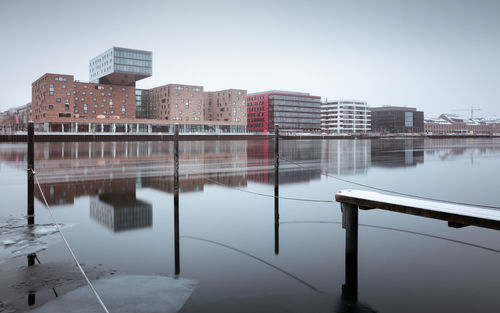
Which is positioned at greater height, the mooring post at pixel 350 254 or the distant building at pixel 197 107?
the distant building at pixel 197 107

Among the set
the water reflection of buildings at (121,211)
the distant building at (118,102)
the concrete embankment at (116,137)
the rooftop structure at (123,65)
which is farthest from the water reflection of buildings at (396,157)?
the rooftop structure at (123,65)

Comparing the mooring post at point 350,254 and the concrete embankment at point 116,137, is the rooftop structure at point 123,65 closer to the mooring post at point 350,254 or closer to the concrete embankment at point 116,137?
the concrete embankment at point 116,137

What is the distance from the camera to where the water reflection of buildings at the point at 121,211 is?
38.8ft

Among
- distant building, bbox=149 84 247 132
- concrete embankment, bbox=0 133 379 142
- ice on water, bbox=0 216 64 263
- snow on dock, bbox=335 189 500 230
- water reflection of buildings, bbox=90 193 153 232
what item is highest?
distant building, bbox=149 84 247 132

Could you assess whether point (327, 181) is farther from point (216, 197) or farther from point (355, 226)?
point (355, 226)

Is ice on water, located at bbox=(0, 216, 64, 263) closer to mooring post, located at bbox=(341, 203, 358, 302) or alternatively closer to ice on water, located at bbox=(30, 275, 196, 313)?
ice on water, located at bbox=(30, 275, 196, 313)

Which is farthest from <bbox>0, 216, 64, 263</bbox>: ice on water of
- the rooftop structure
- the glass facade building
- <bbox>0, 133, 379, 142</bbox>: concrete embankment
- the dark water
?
the glass facade building

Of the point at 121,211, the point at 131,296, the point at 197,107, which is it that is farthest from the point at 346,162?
the point at 197,107

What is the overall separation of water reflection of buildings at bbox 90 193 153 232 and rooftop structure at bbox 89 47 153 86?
12406cm

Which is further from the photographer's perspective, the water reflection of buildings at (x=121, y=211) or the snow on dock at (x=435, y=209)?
the water reflection of buildings at (x=121, y=211)

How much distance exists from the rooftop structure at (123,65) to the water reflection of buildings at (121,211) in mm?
124057

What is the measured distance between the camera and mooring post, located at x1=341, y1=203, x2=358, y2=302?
7.00 meters

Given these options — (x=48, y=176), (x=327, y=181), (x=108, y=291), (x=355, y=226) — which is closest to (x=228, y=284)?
(x=108, y=291)

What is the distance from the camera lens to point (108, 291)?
6.82 m
